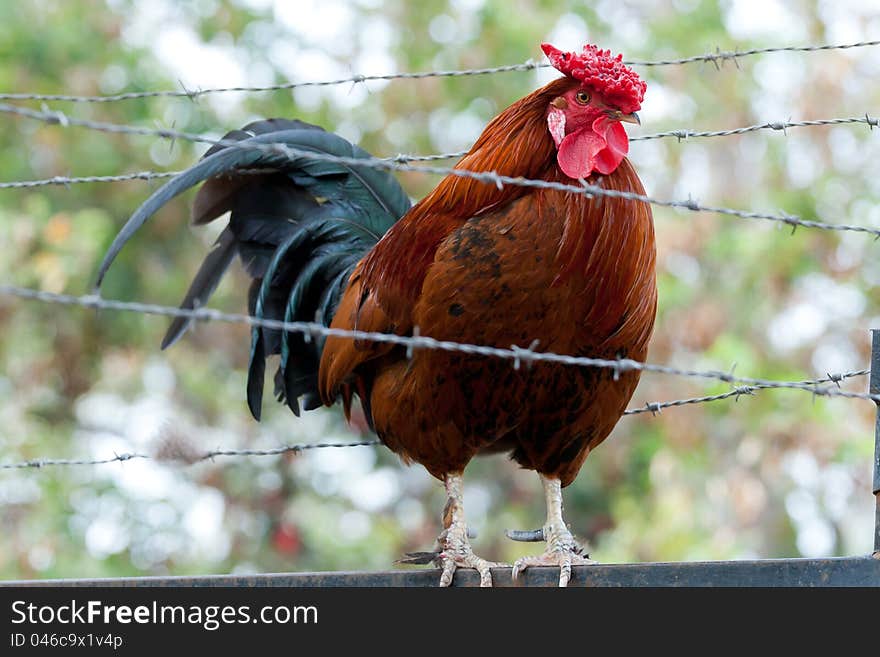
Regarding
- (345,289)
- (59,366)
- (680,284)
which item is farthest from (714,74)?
(345,289)

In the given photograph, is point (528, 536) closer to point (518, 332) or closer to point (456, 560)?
point (456, 560)

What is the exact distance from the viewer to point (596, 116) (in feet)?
10.4

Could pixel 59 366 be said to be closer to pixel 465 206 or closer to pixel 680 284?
pixel 680 284

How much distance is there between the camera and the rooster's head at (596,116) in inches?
125

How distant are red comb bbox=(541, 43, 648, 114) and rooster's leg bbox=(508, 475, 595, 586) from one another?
1.20 metres

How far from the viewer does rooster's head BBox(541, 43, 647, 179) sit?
318cm

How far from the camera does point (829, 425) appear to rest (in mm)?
8031

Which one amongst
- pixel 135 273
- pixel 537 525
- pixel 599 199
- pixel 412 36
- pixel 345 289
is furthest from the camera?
pixel 537 525

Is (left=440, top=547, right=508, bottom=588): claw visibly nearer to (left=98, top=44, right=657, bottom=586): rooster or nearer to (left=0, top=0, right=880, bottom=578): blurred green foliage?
(left=98, top=44, right=657, bottom=586): rooster

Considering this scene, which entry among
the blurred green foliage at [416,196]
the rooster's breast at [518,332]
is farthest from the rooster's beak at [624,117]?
the blurred green foliage at [416,196]

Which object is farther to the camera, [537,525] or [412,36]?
[537,525]

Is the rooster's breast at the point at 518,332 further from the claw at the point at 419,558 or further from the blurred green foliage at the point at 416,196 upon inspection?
the blurred green foliage at the point at 416,196
